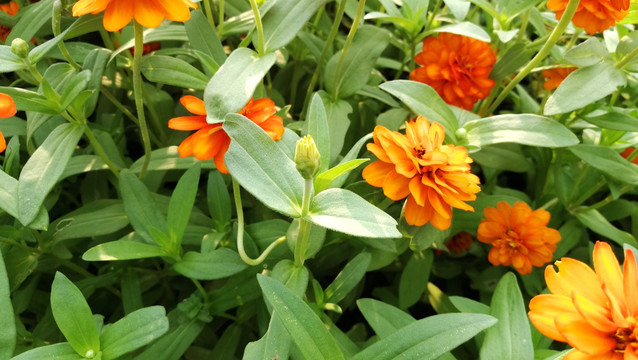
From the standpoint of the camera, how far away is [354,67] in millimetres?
1062

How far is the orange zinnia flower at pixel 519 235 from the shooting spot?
3.37 ft

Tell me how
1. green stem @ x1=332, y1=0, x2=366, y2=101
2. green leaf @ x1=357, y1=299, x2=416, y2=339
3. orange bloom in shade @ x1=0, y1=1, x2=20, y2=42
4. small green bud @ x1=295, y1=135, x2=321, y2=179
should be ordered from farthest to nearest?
1. orange bloom in shade @ x1=0, y1=1, x2=20, y2=42
2. green stem @ x1=332, y1=0, x2=366, y2=101
3. green leaf @ x1=357, y1=299, x2=416, y2=339
4. small green bud @ x1=295, y1=135, x2=321, y2=179

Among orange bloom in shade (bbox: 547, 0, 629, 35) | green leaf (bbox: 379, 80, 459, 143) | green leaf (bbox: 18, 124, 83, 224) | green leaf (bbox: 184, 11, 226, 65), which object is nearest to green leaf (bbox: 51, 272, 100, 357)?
green leaf (bbox: 18, 124, 83, 224)

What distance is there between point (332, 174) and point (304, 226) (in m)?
0.08

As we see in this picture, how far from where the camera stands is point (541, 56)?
0.95m

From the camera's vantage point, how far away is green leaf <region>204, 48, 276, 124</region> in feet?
2.43

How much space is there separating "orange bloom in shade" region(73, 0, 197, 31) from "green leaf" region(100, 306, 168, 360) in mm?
378

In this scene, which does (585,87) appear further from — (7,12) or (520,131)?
(7,12)

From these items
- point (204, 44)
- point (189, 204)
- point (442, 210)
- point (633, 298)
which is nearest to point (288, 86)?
point (204, 44)

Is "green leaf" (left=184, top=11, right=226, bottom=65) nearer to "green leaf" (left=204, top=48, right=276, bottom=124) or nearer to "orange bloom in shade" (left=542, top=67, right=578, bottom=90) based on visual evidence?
"green leaf" (left=204, top=48, right=276, bottom=124)

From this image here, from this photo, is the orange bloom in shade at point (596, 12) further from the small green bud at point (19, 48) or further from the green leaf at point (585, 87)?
the small green bud at point (19, 48)

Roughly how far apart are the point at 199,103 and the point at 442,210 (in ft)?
1.25

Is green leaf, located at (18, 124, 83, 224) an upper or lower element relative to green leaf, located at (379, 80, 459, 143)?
lower

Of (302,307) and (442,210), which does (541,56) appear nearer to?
(442,210)
